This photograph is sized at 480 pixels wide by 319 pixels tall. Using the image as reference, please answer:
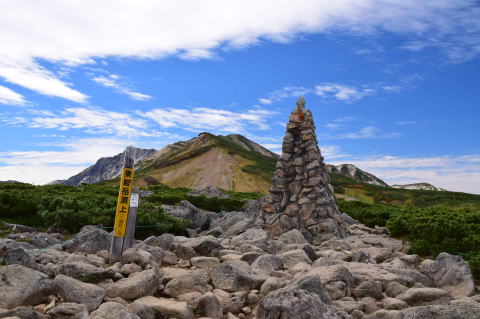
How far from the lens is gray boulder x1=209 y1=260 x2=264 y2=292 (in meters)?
7.39

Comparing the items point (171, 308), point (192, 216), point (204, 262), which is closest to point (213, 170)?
point (192, 216)

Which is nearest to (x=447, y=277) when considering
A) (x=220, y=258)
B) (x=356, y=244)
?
(x=356, y=244)

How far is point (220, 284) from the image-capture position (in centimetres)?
745

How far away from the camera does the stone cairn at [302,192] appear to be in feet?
46.4

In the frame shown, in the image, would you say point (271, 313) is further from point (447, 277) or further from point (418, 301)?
point (447, 277)

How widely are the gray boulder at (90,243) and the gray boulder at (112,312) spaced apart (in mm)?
3887

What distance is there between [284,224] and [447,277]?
6.23 m

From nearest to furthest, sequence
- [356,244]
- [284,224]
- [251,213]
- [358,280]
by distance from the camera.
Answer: [358,280] < [356,244] < [284,224] < [251,213]

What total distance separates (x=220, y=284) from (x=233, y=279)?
257mm

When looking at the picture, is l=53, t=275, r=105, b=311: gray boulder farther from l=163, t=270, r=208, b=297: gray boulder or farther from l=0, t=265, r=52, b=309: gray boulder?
l=163, t=270, r=208, b=297: gray boulder

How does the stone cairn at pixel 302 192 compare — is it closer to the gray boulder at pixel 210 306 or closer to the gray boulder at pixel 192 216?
the gray boulder at pixel 192 216

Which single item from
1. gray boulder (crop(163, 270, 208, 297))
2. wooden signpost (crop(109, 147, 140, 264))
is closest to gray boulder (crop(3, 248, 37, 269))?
wooden signpost (crop(109, 147, 140, 264))

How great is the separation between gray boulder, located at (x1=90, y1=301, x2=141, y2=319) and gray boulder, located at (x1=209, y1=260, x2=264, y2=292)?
7.06ft

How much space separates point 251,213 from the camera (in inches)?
712
